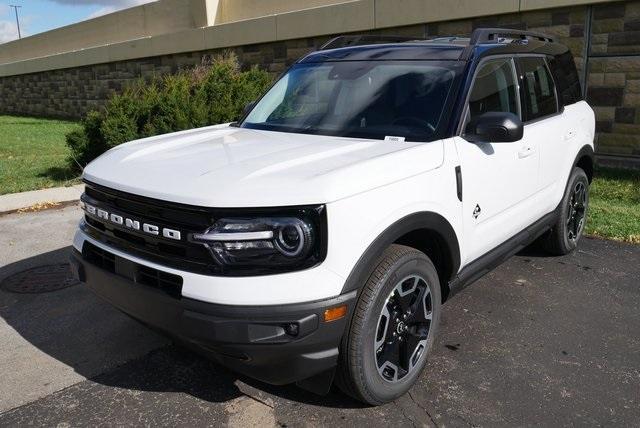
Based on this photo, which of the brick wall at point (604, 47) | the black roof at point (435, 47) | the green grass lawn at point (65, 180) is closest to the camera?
the black roof at point (435, 47)

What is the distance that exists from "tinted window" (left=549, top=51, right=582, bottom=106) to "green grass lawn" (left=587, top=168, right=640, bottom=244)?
146cm

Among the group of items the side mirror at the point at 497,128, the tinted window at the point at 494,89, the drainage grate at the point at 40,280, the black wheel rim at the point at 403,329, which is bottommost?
the drainage grate at the point at 40,280

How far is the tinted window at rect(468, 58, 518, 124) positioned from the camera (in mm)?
3523

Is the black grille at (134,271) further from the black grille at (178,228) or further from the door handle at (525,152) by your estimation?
the door handle at (525,152)

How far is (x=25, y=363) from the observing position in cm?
346

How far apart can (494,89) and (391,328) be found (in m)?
1.82

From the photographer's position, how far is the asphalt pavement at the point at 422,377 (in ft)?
9.50

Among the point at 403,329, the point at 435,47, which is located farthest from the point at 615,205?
the point at 403,329

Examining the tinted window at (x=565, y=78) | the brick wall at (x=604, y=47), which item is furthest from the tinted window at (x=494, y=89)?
the brick wall at (x=604, y=47)

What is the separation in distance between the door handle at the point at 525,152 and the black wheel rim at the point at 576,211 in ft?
3.99

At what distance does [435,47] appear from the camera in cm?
376

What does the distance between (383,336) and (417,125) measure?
1.26m

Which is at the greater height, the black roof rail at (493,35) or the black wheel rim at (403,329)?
the black roof rail at (493,35)

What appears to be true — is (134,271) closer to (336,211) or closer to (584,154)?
(336,211)
